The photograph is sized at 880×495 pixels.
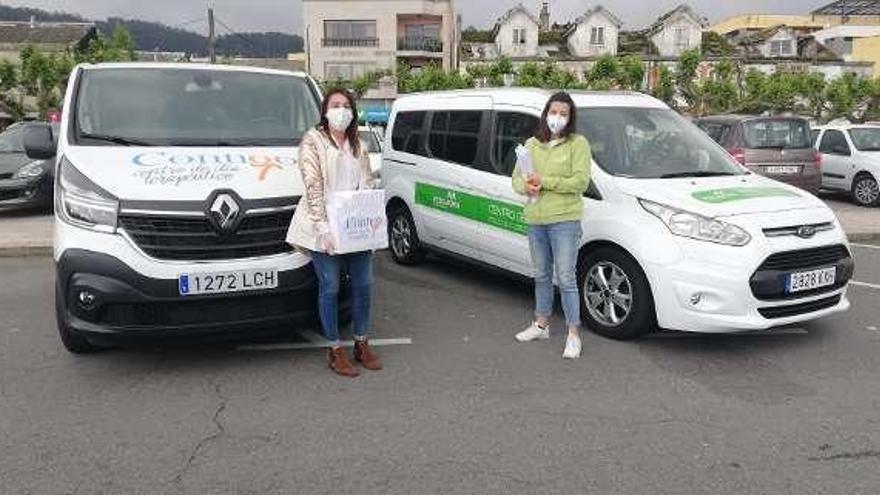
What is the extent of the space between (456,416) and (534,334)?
154 cm

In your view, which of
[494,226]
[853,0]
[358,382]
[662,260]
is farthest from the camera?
[853,0]

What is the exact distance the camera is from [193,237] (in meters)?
4.45

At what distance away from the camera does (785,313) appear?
515 cm

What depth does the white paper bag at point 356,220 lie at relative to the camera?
4.50 meters

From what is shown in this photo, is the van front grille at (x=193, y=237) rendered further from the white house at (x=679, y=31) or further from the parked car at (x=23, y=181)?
the white house at (x=679, y=31)

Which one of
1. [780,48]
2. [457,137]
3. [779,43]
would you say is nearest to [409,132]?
[457,137]

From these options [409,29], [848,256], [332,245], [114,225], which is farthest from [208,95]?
[409,29]

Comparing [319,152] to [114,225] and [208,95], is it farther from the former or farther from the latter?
[208,95]

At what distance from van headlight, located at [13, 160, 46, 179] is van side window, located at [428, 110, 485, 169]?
23.5ft

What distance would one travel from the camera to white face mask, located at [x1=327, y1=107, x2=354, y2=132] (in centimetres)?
457

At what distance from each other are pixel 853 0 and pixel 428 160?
86.9m

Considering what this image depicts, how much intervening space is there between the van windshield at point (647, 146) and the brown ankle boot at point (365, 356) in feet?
7.39

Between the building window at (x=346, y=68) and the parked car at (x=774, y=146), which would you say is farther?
the building window at (x=346, y=68)

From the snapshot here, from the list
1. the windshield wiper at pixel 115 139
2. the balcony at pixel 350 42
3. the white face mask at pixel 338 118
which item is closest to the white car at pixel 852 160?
the white face mask at pixel 338 118
